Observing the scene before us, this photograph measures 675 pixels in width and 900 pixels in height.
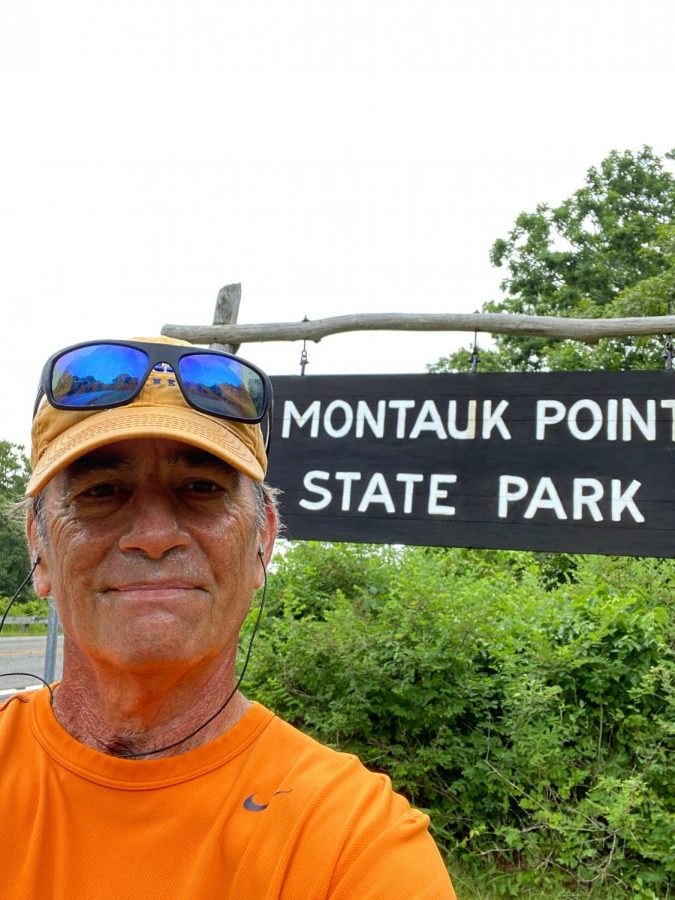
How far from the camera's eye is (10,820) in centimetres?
117

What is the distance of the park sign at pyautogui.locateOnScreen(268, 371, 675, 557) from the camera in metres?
3.27

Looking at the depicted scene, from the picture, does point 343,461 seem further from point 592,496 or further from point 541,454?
point 592,496

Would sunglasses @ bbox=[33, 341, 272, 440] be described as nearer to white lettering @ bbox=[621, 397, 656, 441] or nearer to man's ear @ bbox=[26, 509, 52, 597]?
man's ear @ bbox=[26, 509, 52, 597]

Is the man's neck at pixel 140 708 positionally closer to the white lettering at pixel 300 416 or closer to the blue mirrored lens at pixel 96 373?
the blue mirrored lens at pixel 96 373

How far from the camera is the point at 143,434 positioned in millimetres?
1284

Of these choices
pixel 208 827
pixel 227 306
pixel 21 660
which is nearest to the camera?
pixel 208 827

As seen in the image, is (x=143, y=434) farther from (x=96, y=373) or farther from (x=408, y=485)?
(x=408, y=485)

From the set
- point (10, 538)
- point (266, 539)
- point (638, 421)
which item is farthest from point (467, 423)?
point (10, 538)

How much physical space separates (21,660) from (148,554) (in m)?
17.7

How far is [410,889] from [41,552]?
35.8 inches

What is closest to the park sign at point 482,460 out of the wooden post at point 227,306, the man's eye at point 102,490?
the wooden post at point 227,306

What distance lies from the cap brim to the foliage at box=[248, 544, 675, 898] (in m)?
2.74

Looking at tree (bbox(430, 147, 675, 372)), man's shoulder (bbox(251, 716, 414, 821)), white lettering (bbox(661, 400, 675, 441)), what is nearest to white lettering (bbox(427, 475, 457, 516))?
white lettering (bbox(661, 400, 675, 441))

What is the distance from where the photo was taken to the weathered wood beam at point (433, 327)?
362cm
